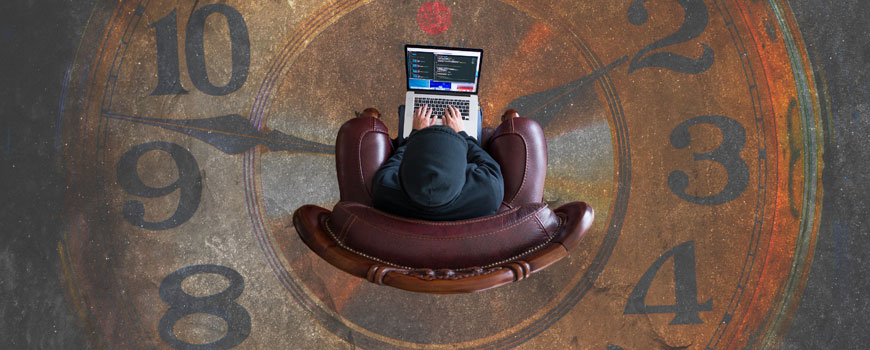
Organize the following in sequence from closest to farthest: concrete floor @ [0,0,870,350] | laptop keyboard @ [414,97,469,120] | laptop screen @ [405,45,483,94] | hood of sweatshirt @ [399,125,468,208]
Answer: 1. hood of sweatshirt @ [399,125,468,208]
2. laptop screen @ [405,45,483,94]
3. laptop keyboard @ [414,97,469,120]
4. concrete floor @ [0,0,870,350]

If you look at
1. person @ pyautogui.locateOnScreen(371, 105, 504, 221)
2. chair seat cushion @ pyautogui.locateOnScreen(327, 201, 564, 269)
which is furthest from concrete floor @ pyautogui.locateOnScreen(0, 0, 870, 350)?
chair seat cushion @ pyautogui.locateOnScreen(327, 201, 564, 269)

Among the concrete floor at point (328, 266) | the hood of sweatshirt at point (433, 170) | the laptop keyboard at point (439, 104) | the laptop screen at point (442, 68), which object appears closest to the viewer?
the hood of sweatshirt at point (433, 170)

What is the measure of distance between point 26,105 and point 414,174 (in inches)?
110

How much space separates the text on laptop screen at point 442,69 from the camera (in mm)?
2260

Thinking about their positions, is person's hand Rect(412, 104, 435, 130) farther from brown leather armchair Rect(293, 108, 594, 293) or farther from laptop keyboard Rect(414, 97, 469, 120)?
brown leather armchair Rect(293, 108, 594, 293)

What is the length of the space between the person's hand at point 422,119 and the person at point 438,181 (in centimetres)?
44

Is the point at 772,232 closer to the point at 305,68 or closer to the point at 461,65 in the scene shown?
the point at 461,65

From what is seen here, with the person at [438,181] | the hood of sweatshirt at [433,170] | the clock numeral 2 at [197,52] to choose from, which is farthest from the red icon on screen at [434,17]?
the hood of sweatshirt at [433,170]

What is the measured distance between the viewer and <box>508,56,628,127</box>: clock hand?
113 inches

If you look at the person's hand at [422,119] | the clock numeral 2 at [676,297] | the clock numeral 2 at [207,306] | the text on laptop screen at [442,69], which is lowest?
the clock numeral 2 at [207,306]

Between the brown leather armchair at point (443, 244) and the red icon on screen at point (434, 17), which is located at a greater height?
the red icon on screen at point (434, 17)

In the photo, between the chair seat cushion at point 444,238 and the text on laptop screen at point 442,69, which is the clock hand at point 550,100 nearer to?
the text on laptop screen at point 442,69

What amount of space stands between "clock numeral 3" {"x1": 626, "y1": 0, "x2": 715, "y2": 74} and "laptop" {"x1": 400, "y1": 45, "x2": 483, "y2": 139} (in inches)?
45.9

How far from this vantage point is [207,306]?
2.81 metres
